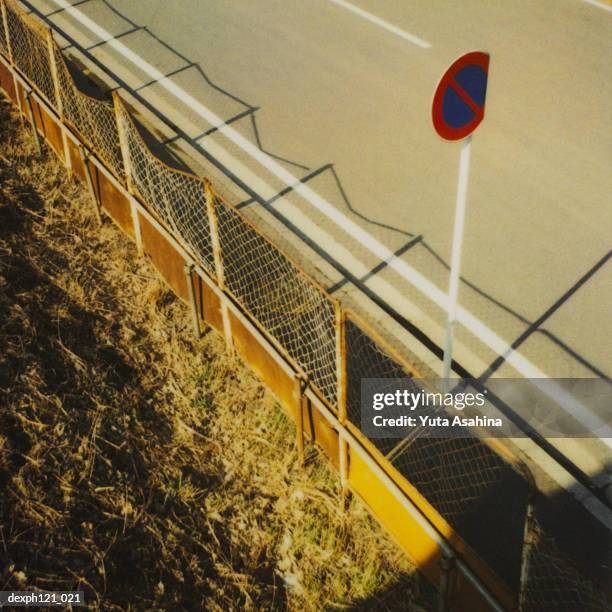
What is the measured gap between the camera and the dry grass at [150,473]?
4.42 metres

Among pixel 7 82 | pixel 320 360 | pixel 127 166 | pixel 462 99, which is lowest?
pixel 7 82

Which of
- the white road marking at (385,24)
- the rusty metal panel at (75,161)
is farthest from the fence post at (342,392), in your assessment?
the white road marking at (385,24)

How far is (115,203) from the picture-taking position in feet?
21.9

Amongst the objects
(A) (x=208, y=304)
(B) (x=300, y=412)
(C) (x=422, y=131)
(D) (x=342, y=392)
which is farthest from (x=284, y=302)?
(C) (x=422, y=131)

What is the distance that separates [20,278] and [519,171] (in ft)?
17.5

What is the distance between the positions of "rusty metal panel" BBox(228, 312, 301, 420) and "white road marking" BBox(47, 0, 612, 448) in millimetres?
1784

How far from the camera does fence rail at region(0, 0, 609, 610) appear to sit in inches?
158

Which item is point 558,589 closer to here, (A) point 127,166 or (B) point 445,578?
(B) point 445,578

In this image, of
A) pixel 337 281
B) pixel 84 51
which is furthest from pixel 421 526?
pixel 84 51

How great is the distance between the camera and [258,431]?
17.5 ft

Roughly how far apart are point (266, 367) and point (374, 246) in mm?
2066

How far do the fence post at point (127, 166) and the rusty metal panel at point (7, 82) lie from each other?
109 inches

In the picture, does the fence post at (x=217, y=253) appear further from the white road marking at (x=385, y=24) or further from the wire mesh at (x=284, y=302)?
the white road marking at (x=385, y=24)

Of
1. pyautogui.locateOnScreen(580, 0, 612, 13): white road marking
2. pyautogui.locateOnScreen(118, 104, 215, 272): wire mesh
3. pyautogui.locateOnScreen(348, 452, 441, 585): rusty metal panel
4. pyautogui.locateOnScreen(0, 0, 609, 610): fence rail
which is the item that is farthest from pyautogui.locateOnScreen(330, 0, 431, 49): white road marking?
pyautogui.locateOnScreen(348, 452, 441, 585): rusty metal panel
